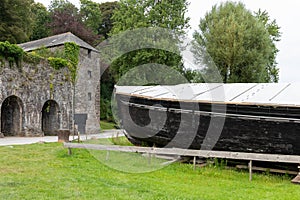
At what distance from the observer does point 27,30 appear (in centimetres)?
3484

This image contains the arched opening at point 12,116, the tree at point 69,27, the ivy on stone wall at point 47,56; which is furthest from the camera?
the tree at point 69,27

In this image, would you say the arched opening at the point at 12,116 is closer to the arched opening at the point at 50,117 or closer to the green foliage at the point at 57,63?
the arched opening at the point at 50,117

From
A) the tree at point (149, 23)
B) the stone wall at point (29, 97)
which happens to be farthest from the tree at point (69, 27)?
the stone wall at point (29, 97)

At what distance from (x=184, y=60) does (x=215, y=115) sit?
749 inches

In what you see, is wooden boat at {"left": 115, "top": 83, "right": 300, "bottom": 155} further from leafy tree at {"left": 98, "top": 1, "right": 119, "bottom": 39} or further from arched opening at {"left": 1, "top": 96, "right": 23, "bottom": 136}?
leafy tree at {"left": 98, "top": 1, "right": 119, "bottom": 39}

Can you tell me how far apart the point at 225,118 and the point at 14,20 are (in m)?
29.7

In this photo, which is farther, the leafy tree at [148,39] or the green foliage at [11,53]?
the leafy tree at [148,39]

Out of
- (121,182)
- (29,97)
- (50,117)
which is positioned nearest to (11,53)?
(29,97)

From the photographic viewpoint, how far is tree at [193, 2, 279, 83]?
23.2m

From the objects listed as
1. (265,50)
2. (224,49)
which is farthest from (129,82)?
(265,50)

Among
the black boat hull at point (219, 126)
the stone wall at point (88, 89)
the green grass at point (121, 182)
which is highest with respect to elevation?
the stone wall at point (88, 89)

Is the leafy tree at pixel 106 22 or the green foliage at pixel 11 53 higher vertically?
the leafy tree at pixel 106 22

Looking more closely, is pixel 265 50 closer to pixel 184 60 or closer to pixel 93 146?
pixel 184 60

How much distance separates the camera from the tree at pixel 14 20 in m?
31.0
